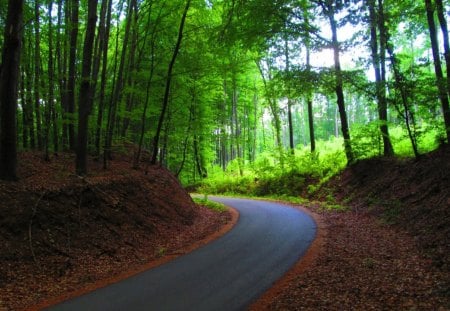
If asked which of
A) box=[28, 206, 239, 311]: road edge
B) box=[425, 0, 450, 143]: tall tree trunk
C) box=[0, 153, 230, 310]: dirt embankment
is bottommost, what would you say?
box=[28, 206, 239, 311]: road edge

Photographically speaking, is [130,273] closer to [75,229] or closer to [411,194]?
[75,229]

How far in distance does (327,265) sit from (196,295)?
9.36 feet

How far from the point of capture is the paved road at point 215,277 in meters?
6.39

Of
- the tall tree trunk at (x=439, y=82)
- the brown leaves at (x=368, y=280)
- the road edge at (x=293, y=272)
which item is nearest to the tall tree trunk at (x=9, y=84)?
the road edge at (x=293, y=272)

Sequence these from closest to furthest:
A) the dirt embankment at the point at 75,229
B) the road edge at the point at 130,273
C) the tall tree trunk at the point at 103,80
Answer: the road edge at the point at 130,273 < the dirt embankment at the point at 75,229 < the tall tree trunk at the point at 103,80

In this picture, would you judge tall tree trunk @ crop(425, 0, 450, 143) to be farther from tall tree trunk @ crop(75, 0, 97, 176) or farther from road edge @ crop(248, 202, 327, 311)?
tall tree trunk @ crop(75, 0, 97, 176)

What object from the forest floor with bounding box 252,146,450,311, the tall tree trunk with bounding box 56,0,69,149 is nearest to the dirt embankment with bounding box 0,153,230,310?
the tall tree trunk with bounding box 56,0,69,149

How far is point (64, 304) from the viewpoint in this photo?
21.8ft

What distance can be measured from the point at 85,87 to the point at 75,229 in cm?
477

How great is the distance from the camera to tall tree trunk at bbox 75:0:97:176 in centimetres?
1185

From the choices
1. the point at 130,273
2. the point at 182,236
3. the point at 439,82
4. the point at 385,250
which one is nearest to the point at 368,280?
the point at 385,250

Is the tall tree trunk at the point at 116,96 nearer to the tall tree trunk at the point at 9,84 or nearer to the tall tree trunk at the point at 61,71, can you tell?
the tall tree trunk at the point at 61,71

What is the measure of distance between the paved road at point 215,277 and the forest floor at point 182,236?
0.50 meters

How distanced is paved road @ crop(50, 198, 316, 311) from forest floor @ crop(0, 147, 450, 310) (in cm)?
50
